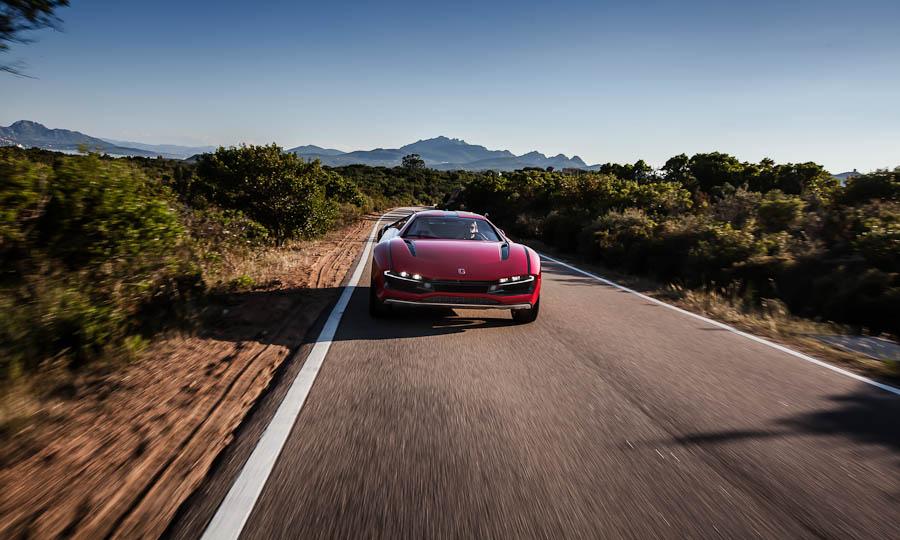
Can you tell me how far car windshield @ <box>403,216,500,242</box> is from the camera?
7230 millimetres

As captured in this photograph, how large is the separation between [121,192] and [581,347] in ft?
15.5

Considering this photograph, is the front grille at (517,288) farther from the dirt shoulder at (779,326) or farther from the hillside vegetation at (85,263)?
the hillside vegetation at (85,263)

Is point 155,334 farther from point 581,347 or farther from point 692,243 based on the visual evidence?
point 692,243

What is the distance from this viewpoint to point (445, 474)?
2738mm

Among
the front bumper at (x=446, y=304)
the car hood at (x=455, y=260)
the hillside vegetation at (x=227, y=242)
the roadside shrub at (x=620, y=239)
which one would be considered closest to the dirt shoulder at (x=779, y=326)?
the hillside vegetation at (x=227, y=242)

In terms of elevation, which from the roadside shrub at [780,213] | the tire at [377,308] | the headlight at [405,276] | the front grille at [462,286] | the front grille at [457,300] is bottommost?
the tire at [377,308]

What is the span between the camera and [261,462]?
9.29ft

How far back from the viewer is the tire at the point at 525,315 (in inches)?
245

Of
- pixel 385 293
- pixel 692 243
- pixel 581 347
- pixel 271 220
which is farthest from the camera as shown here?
pixel 271 220

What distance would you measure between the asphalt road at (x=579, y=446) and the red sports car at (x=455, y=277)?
22.3 inches

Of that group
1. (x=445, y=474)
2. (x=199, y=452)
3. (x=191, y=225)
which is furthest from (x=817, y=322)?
(x=191, y=225)

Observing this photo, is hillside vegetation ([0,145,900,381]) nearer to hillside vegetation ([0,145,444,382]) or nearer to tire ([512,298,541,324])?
hillside vegetation ([0,145,444,382])

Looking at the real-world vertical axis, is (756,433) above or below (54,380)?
above

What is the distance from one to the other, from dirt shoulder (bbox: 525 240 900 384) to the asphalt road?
554 millimetres
